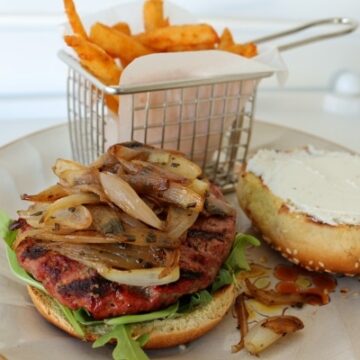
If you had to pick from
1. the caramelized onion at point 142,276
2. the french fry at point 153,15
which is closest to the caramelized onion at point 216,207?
the caramelized onion at point 142,276

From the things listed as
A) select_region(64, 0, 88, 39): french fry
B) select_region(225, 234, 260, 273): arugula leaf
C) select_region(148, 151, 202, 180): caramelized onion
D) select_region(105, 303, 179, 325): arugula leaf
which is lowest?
select_region(225, 234, 260, 273): arugula leaf

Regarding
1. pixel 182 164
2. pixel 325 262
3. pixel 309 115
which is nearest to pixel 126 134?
pixel 182 164

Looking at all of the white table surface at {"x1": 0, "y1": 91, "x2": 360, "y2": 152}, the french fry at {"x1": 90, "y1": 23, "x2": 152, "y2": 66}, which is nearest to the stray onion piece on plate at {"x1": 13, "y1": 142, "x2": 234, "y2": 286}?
the french fry at {"x1": 90, "y1": 23, "x2": 152, "y2": 66}

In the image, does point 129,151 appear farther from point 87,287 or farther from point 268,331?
point 268,331

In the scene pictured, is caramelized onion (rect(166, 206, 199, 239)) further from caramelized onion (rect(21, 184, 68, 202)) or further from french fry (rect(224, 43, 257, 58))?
french fry (rect(224, 43, 257, 58))

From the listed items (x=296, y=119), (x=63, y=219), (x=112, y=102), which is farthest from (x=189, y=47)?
(x=296, y=119)

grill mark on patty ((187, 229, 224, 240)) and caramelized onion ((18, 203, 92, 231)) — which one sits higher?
caramelized onion ((18, 203, 92, 231))

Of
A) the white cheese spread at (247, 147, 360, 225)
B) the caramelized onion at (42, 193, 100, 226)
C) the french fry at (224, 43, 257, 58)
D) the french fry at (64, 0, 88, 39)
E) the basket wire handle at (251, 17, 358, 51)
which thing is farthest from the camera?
the basket wire handle at (251, 17, 358, 51)
